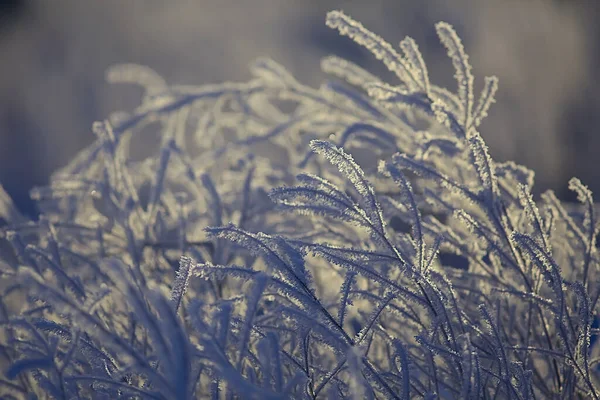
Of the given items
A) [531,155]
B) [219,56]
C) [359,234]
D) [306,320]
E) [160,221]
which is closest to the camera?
[306,320]

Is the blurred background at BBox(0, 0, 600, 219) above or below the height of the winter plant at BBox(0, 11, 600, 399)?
above

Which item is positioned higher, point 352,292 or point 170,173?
point 170,173

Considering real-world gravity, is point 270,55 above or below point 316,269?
above

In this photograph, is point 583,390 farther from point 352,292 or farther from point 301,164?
point 301,164

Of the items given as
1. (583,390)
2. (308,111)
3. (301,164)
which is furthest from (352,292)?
(308,111)

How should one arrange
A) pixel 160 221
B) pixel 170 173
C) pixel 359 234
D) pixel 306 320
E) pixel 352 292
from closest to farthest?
pixel 306 320, pixel 352 292, pixel 359 234, pixel 160 221, pixel 170 173
